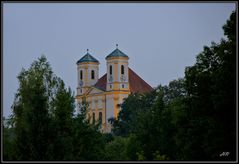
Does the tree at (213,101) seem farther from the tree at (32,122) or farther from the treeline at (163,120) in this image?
the tree at (32,122)

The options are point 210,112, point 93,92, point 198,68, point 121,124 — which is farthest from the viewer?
point 93,92

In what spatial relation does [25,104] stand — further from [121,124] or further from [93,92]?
[93,92]

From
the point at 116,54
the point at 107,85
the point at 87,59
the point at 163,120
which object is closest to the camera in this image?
the point at 163,120

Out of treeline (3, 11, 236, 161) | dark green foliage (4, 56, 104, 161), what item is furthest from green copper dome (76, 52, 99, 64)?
dark green foliage (4, 56, 104, 161)

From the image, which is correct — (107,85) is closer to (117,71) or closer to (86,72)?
(117,71)

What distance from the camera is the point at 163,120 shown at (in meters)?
37.5

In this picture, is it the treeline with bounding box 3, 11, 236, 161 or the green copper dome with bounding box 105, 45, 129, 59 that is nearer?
the treeline with bounding box 3, 11, 236, 161

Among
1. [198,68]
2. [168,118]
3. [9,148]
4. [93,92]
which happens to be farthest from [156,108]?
[93,92]

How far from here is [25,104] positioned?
96.6 feet

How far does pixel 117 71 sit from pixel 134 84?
6.42 meters

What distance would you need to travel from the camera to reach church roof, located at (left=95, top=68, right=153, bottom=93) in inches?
5022

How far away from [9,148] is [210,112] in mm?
7977

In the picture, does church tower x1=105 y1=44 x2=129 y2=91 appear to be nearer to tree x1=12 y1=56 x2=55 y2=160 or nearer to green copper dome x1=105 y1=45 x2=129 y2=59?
green copper dome x1=105 y1=45 x2=129 y2=59

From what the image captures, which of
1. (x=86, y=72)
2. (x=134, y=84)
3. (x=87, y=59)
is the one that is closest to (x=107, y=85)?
(x=86, y=72)
